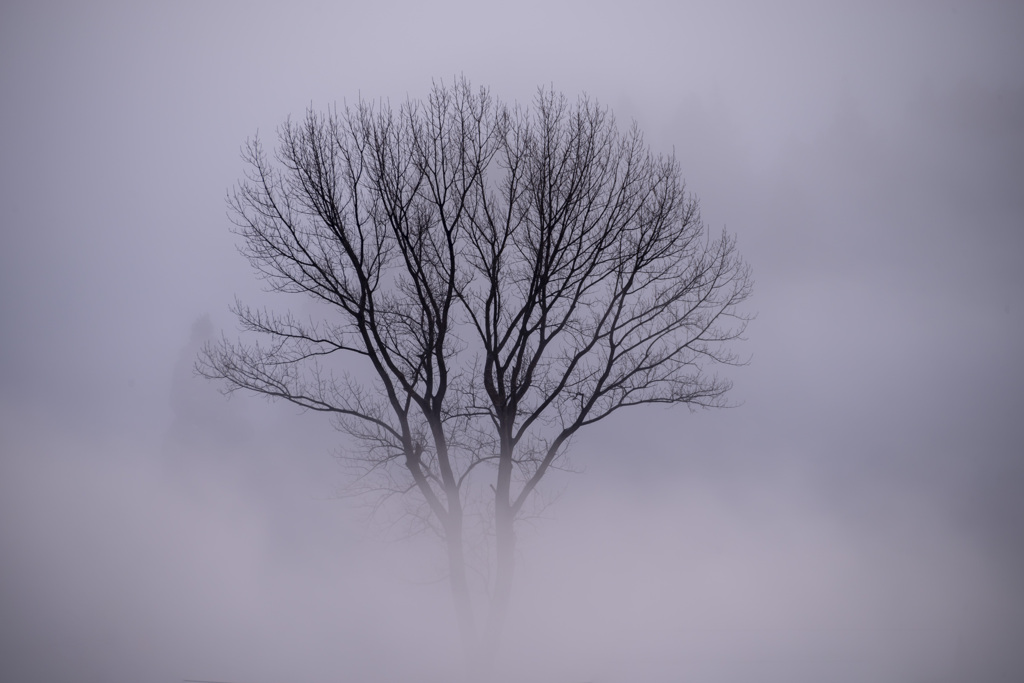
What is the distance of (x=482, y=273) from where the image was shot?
20.3 feet

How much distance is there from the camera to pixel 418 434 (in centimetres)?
613

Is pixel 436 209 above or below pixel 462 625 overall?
above

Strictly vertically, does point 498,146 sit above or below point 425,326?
above

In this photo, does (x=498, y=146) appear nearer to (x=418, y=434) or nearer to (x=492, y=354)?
(x=492, y=354)

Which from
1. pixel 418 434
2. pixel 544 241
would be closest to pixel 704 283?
pixel 544 241

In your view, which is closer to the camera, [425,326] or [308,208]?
[308,208]

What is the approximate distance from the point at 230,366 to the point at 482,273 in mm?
2383

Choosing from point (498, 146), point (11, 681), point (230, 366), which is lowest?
point (11, 681)

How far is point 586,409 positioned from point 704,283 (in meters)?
1.68

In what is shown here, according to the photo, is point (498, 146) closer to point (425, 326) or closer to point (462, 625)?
point (425, 326)

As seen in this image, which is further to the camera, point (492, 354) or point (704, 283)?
point (704, 283)

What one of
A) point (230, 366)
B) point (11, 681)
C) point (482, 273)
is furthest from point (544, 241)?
point (11, 681)

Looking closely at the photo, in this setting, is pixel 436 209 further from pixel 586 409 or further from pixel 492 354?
pixel 586 409

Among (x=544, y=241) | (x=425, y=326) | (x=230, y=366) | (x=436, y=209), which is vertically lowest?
(x=230, y=366)
